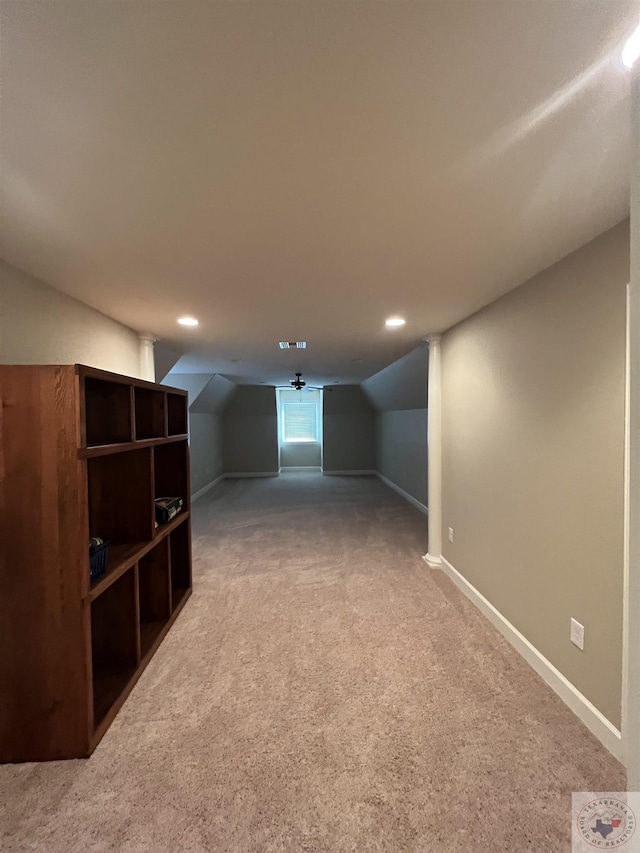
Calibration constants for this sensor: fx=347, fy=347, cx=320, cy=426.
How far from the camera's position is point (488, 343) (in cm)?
225

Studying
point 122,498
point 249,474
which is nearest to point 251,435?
point 249,474

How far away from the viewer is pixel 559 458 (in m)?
1.64

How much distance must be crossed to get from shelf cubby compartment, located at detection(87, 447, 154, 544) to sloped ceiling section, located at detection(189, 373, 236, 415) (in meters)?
4.09

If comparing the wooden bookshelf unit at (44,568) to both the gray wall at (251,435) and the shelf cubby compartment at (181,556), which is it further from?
the gray wall at (251,435)

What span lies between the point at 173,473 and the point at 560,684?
2612 millimetres

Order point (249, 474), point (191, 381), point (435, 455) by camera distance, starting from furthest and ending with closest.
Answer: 1. point (249, 474)
2. point (191, 381)
3. point (435, 455)

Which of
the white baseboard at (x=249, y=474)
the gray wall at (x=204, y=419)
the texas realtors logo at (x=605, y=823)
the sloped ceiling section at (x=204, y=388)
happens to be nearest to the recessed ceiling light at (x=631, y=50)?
the texas realtors logo at (x=605, y=823)

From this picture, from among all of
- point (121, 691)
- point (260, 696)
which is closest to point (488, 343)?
point (260, 696)

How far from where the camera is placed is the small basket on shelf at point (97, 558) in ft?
5.04

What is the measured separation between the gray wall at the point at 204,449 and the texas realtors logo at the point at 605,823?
5.74 metres

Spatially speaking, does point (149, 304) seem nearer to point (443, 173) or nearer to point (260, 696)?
point (443, 173)

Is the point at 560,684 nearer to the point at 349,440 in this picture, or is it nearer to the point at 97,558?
the point at 97,558

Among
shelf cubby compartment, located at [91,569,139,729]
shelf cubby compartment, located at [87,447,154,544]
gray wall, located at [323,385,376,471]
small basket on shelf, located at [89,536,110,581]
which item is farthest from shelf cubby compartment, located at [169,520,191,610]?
gray wall, located at [323,385,376,471]

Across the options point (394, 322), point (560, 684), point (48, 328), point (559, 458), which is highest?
point (394, 322)
